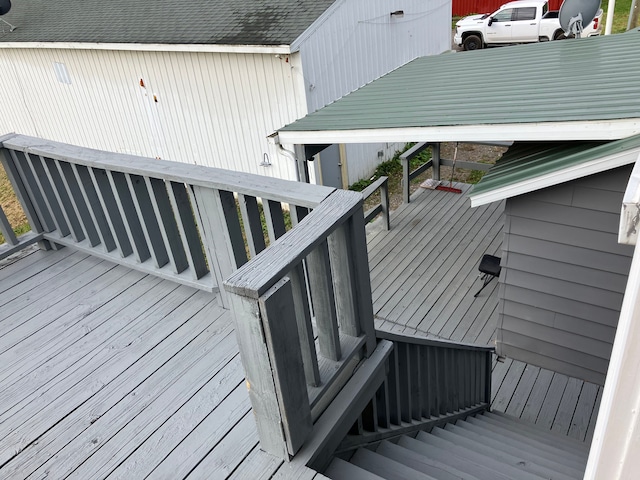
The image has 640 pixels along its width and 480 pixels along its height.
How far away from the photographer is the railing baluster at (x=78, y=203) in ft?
9.56

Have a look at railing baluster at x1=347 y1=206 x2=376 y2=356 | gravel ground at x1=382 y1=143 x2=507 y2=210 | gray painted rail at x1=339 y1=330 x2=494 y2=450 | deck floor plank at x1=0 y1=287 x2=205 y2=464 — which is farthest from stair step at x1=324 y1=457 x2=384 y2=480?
gravel ground at x1=382 y1=143 x2=507 y2=210

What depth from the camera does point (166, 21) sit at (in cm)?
1010

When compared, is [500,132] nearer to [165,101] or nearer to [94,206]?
[94,206]

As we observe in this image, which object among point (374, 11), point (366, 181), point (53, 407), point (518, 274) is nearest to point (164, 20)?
point (374, 11)

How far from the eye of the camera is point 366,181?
10.8 meters

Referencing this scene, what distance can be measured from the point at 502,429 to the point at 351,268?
2579 millimetres

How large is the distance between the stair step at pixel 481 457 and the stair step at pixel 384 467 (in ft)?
2.23

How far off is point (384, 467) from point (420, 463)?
0.33 metres

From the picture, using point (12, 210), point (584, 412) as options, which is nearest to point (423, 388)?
point (584, 412)

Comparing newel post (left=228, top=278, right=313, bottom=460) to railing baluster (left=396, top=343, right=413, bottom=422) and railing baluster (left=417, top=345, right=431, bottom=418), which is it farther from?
railing baluster (left=417, top=345, right=431, bottom=418)

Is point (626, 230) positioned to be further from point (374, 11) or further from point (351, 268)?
point (374, 11)

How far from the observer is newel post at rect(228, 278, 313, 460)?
4.65 feet

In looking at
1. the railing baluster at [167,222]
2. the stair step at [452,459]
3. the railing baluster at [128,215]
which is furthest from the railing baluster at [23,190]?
the stair step at [452,459]

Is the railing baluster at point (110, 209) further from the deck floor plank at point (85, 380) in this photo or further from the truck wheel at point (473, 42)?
the truck wheel at point (473, 42)
